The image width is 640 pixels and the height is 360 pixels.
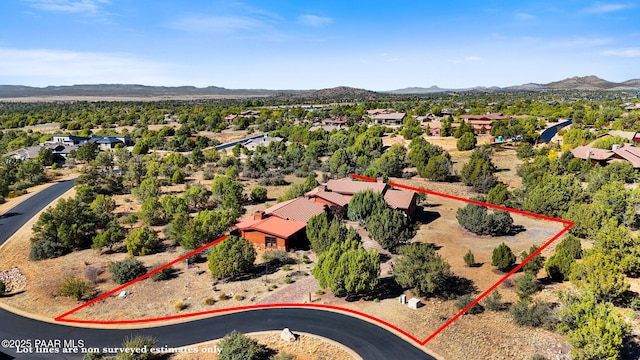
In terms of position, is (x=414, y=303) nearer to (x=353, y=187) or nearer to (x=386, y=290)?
(x=386, y=290)

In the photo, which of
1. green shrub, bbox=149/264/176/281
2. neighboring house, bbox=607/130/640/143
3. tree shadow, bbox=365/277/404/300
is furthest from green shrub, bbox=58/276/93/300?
neighboring house, bbox=607/130/640/143

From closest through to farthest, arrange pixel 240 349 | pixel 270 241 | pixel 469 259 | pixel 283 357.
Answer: pixel 240 349
pixel 283 357
pixel 469 259
pixel 270 241

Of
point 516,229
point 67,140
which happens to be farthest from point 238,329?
point 67,140

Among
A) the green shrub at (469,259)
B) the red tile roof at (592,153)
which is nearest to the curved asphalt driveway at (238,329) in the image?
the green shrub at (469,259)

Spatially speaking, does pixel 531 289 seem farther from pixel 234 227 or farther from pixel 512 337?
pixel 234 227

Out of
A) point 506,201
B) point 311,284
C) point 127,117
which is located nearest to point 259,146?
point 506,201

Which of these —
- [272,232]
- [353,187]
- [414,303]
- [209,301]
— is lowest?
[209,301]
